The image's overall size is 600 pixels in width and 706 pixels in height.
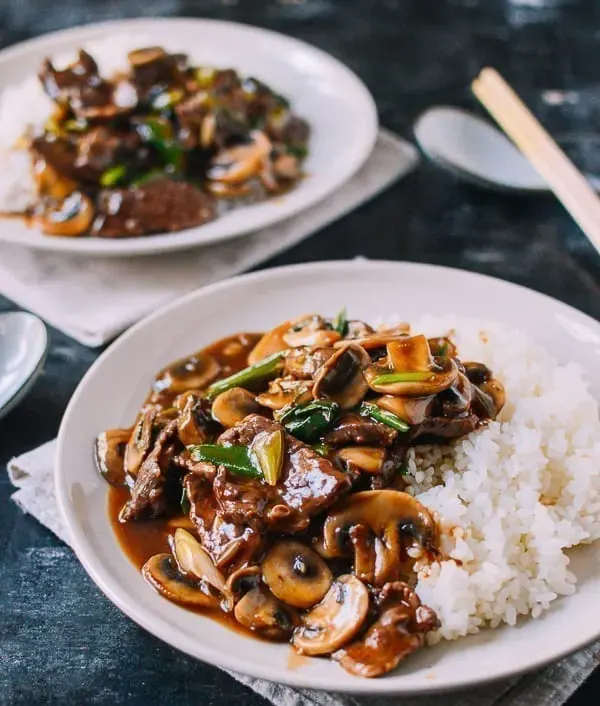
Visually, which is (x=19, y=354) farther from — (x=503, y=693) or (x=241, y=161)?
(x=503, y=693)

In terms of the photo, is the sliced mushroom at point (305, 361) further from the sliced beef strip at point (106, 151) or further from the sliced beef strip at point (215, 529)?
the sliced beef strip at point (106, 151)

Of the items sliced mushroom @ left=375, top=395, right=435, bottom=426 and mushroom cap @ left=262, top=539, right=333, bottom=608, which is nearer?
mushroom cap @ left=262, top=539, right=333, bottom=608

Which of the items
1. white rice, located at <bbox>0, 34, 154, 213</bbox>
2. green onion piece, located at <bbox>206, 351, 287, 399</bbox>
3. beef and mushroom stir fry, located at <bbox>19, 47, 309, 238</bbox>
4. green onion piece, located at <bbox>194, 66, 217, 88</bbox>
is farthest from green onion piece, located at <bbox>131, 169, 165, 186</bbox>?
green onion piece, located at <bbox>206, 351, 287, 399</bbox>

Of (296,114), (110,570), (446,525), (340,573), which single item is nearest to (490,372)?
(446,525)

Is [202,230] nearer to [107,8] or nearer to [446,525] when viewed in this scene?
[446,525]

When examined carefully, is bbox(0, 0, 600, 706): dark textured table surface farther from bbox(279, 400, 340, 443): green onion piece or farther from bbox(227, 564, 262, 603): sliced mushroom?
bbox(279, 400, 340, 443): green onion piece

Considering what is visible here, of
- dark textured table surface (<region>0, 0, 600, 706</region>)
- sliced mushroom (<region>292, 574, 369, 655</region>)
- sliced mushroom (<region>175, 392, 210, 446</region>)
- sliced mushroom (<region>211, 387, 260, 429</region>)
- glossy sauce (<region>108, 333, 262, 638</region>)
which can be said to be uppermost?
sliced mushroom (<region>211, 387, 260, 429</region>)
